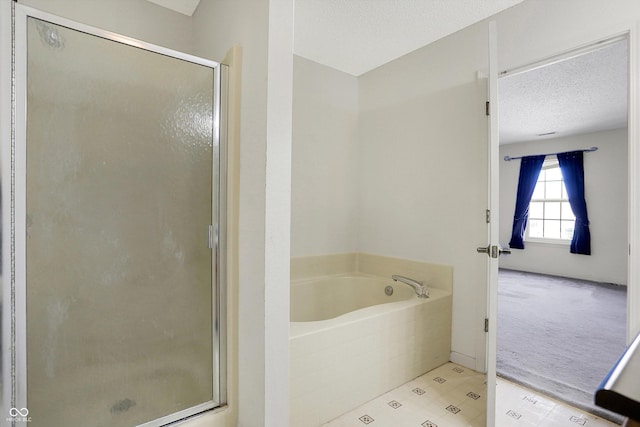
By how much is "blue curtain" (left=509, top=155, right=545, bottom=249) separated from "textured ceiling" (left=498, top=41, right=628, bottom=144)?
68 centimetres

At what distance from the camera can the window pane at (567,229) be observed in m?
5.55

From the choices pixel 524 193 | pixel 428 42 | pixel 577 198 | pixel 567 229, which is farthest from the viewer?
pixel 524 193

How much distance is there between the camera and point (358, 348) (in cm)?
176

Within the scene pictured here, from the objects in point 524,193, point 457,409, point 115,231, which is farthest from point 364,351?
point 524,193

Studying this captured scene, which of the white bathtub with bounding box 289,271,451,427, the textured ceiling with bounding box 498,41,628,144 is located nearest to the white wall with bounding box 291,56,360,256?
the white bathtub with bounding box 289,271,451,427

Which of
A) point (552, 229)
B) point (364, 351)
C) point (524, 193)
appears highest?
point (524, 193)

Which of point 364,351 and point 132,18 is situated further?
point 132,18

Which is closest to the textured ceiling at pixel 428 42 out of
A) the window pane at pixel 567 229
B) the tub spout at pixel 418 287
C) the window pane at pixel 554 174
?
the window pane at pixel 554 174

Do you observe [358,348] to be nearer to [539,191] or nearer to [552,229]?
[552,229]

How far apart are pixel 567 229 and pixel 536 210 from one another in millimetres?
604

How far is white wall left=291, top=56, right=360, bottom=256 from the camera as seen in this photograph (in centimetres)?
268

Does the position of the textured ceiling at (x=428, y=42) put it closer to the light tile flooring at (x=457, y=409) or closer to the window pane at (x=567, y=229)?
the window pane at (x=567, y=229)

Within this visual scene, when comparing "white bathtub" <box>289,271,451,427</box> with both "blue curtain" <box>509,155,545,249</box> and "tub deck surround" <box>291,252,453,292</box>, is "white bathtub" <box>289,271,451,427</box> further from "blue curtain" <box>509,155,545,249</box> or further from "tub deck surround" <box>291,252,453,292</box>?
"blue curtain" <box>509,155,545,249</box>

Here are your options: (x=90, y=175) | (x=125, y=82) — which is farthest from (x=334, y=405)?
(x=125, y=82)
